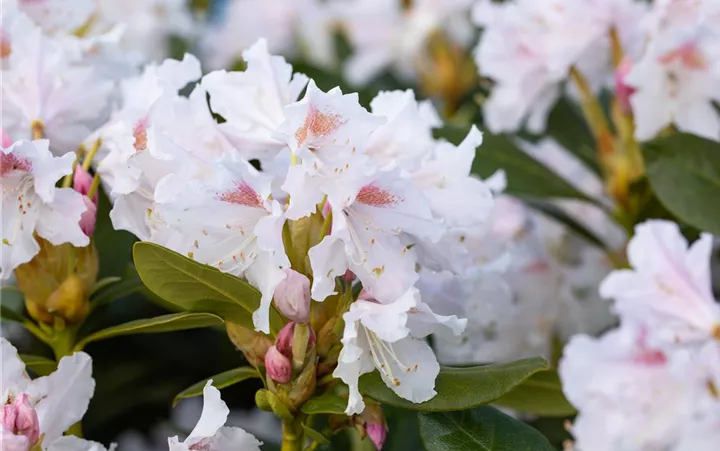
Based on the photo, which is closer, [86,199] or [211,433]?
[211,433]

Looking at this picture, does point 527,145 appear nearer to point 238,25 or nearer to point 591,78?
point 591,78

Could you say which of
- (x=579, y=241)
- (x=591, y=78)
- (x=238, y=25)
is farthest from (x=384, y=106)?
(x=238, y=25)

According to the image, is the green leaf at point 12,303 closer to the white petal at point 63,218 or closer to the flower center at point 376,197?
the white petal at point 63,218

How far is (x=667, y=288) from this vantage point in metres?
0.88

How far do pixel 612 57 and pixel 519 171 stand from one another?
0.19 metres

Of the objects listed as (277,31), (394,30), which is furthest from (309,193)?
(277,31)

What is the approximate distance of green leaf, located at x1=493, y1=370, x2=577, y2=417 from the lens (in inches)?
44.1

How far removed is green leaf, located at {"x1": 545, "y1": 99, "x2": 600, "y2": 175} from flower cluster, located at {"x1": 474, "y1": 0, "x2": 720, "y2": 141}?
0.30 ft

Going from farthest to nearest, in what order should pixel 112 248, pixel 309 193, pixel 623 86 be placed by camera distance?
pixel 623 86
pixel 112 248
pixel 309 193

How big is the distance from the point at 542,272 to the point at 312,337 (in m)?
0.72

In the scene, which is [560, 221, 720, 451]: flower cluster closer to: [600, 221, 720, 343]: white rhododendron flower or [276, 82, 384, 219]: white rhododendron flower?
[600, 221, 720, 343]: white rhododendron flower

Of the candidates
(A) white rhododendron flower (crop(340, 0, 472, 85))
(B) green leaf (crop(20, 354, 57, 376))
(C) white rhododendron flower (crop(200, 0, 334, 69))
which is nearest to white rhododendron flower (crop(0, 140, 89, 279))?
(B) green leaf (crop(20, 354, 57, 376))

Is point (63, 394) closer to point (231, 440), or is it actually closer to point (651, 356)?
point (231, 440)

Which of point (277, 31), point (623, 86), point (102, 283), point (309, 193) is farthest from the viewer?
point (277, 31)
